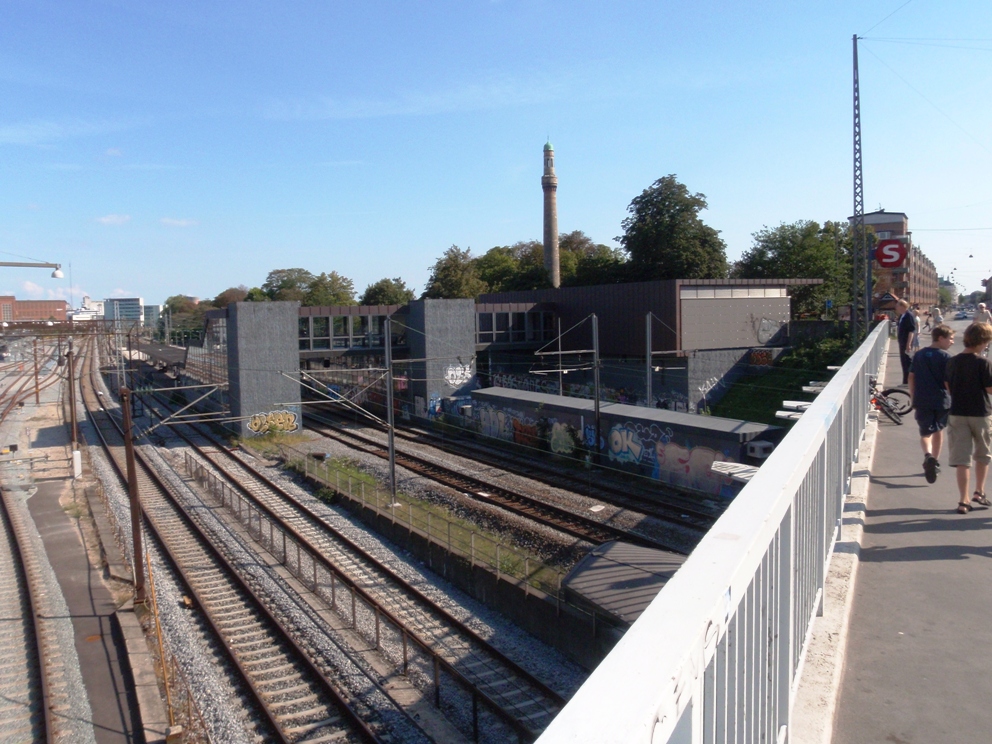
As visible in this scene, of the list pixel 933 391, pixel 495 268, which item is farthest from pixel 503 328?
pixel 495 268

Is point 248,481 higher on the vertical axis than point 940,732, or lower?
lower

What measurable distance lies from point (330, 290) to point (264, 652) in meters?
80.0

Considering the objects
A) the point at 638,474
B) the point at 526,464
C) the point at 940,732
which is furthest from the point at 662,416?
the point at 940,732

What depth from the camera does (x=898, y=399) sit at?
9586mm

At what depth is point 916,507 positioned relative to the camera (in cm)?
441

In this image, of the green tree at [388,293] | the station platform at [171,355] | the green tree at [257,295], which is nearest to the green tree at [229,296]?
the green tree at [257,295]

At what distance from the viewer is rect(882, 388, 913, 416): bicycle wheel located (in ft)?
29.5

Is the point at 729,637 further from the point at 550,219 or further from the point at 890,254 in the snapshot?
the point at 550,219

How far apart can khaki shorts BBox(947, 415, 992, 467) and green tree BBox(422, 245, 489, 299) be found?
183 ft

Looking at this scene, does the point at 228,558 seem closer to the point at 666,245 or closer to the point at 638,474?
the point at 638,474

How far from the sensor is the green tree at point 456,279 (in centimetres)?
6094

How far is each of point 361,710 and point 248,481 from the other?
536 inches

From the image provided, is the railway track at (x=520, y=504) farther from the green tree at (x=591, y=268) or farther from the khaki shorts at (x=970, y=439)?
the green tree at (x=591, y=268)

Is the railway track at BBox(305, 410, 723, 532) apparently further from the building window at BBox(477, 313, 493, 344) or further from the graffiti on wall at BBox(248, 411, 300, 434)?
the building window at BBox(477, 313, 493, 344)
